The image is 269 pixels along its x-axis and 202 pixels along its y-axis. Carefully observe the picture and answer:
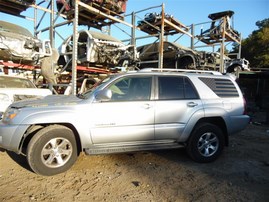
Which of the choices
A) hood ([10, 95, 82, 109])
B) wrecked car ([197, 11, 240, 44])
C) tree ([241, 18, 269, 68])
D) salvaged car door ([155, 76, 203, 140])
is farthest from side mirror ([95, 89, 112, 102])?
tree ([241, 18, 269, 68])

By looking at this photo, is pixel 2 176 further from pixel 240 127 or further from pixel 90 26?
pixel 90 26

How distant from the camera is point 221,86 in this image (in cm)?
500

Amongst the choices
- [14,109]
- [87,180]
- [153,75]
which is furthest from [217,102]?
[14,109]

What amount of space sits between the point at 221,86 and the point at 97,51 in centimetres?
580

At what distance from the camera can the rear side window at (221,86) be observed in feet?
16.1

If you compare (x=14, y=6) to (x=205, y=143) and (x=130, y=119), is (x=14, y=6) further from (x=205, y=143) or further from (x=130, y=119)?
(x=205, y=143)

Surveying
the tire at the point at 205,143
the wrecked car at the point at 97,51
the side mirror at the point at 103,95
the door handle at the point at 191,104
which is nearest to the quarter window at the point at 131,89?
the side mirror at the point at 103,95

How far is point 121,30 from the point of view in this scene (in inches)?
496

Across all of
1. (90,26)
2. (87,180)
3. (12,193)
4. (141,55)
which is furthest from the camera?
(141,55)

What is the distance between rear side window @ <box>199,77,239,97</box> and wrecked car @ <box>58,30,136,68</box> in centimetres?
561

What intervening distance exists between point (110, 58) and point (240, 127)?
6.13m

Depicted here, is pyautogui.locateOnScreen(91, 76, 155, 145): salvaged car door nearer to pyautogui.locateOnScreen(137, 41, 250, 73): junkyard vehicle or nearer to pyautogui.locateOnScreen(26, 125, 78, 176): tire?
pyautogui.locateOnScreen(26, 125, 78, 176): tire

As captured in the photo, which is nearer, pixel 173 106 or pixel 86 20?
pixel 173 106

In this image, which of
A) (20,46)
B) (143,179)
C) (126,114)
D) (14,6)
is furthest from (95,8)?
(143,179)
